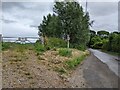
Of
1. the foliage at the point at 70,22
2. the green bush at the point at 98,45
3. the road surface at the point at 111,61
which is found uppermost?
the foliage at the point at 70,22

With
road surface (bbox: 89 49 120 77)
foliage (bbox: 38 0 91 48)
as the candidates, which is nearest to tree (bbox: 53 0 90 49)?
foliage (bbox: 38 0 91 48)

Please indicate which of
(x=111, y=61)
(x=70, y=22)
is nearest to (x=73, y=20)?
(x=70, y=22)

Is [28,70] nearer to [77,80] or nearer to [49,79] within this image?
[49,79]

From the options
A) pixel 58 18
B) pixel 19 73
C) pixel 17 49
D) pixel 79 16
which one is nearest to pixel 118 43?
pixel 79 16

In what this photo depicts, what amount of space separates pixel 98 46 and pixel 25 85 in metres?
59.2

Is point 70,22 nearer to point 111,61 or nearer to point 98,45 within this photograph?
point 111,61

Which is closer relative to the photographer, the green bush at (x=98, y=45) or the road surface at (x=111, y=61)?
the road surface at (x=111, y=61)

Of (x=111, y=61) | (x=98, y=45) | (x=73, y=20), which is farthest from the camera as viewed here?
(x=98, y=45)

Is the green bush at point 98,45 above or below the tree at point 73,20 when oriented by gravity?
below

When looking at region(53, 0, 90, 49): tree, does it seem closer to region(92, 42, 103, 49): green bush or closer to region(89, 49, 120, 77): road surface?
region(89, 49, 120, 77): road surface

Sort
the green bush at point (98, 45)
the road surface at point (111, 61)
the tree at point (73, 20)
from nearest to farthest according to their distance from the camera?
the road surface at point (111, 61), the tree at point (73, 20), the green bush at point (98, 45)

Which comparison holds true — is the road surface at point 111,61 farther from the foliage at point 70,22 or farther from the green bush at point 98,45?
the green bush at point 98,45

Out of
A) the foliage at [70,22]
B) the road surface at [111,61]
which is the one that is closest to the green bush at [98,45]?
the foliage at [70,22]

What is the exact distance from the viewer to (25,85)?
355 inches
